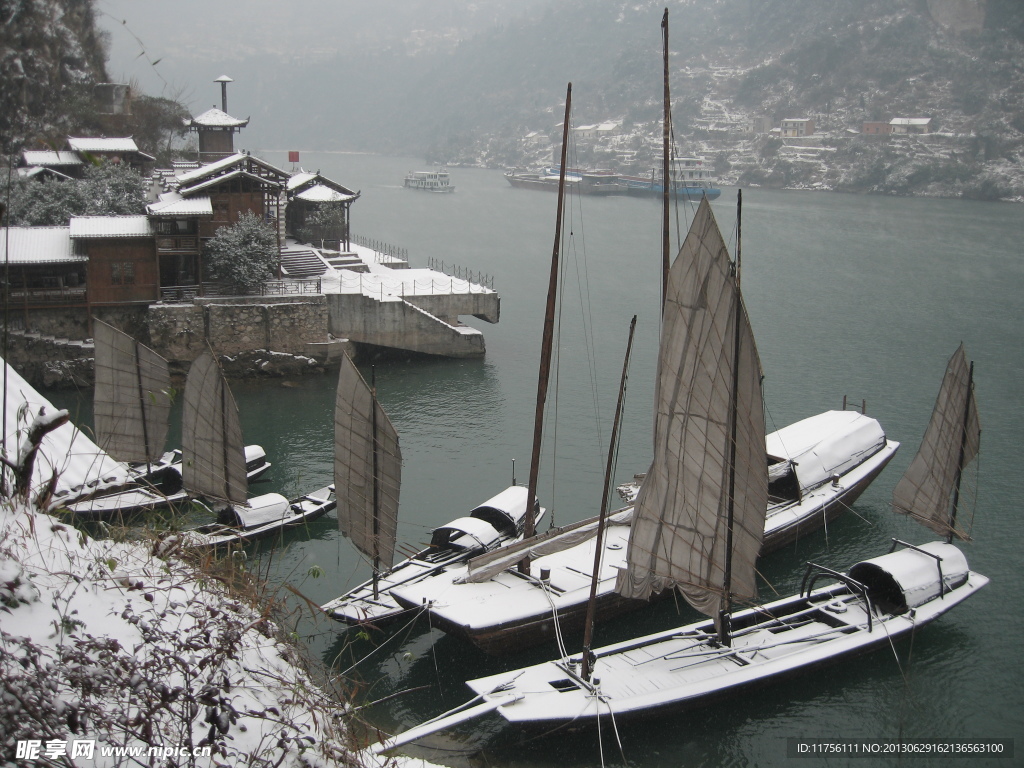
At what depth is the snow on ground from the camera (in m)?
6.43

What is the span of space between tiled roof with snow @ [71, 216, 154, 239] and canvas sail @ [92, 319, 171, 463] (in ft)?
33.6

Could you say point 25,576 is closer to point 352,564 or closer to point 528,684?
point 528,684

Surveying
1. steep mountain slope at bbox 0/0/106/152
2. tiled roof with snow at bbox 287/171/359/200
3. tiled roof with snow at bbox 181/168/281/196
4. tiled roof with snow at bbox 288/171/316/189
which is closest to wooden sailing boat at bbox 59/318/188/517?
steep mountain slope at bbox 0/0/106/152

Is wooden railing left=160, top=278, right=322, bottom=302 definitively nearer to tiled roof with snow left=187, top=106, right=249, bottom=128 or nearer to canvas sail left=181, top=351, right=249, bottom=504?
canvas sail left=181, top=351, right=249, bottom=504

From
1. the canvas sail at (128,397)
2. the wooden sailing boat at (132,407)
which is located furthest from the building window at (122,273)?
the wooden sailing boat at (132,407)

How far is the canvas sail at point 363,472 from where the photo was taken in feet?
53.6

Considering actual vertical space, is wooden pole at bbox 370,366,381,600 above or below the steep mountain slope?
below

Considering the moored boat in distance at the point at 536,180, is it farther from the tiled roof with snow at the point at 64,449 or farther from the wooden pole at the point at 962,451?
the wooden pole at the point at 962,451

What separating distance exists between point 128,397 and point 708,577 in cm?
1437

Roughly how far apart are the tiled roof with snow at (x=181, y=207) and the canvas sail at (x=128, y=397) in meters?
10.9

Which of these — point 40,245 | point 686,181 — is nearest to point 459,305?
point 40,245

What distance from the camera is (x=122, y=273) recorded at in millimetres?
31641

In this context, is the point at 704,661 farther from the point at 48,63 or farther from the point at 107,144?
the point at 48,63

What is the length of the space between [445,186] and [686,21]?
85.4m
